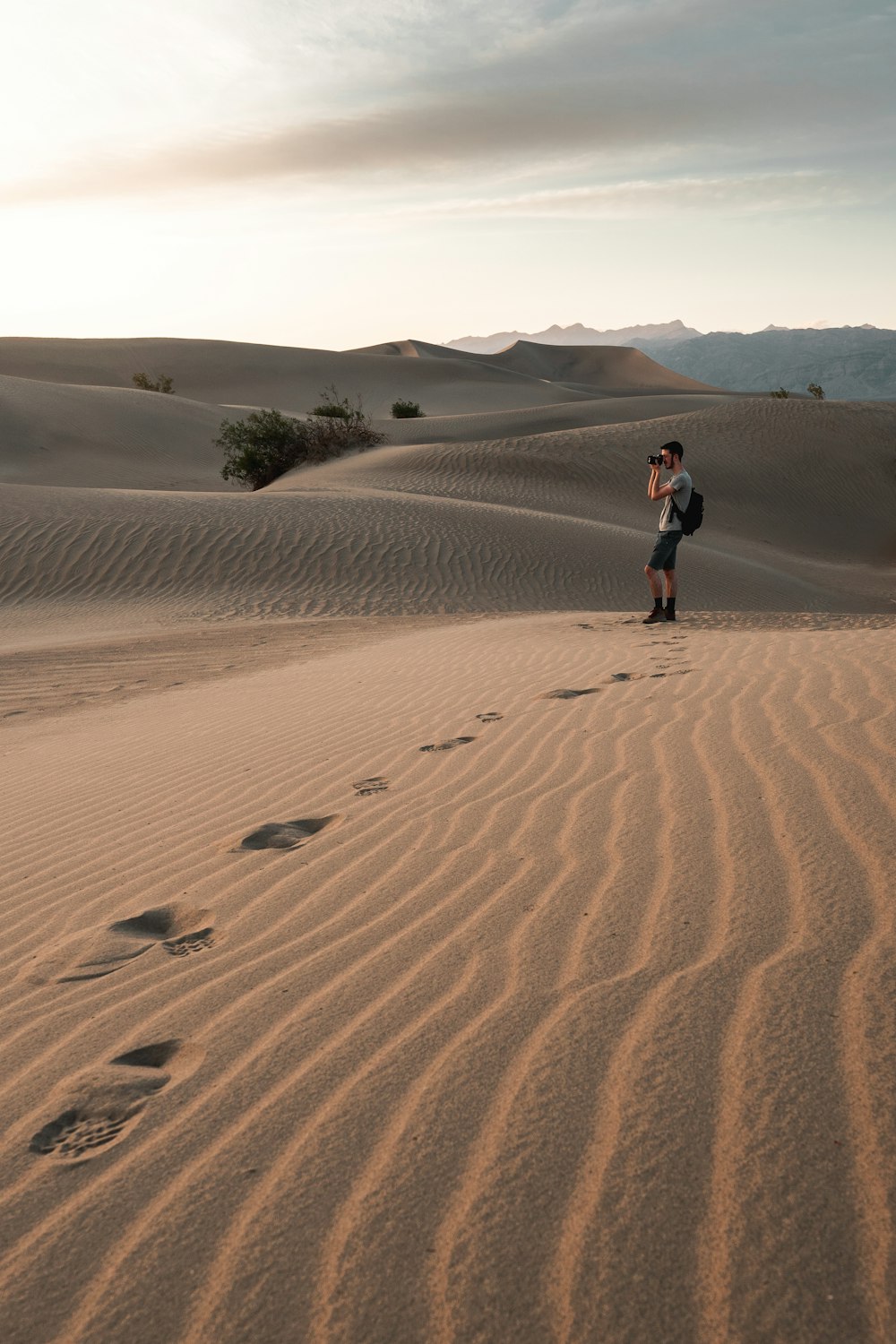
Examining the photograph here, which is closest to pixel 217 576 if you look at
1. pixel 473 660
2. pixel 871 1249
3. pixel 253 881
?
pixel 473 660

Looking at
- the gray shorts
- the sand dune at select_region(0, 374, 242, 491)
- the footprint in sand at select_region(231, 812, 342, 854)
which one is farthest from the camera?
the sand dune at select_region(0, 374, 242, 491)

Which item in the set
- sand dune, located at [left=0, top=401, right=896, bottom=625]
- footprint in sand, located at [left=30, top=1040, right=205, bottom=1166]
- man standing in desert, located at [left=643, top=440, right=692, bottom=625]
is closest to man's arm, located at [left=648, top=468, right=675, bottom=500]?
man standing in desert, located at [left=643, top=440, right=692, bottom=625]

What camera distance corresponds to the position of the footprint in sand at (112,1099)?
7.63 feet

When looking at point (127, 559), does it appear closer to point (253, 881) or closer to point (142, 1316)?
point (253, 881)

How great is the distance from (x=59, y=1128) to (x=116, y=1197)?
0.35 meters

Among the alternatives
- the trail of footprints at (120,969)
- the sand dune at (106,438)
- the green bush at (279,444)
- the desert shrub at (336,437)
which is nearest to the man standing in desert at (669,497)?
the trail of footprints at (120,969)

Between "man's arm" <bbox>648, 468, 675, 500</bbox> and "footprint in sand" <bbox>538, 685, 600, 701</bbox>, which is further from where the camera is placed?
"man's arm" <bbox>648, 468, 675, 500</bbox>

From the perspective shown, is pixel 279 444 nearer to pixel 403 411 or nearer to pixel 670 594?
pixel 403 411

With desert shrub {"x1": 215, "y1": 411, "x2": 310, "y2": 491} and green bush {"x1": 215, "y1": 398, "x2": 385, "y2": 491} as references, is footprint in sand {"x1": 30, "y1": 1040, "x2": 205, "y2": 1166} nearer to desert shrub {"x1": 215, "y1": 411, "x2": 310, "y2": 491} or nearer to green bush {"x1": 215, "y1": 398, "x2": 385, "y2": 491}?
green bush {"x1": 215, "y1": 398, "x2": 385, "y2": 491}

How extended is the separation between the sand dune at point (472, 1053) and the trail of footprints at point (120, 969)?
11 millimetres

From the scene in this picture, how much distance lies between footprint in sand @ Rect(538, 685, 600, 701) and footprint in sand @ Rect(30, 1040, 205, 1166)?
4176 mm

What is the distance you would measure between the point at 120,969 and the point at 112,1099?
792 millimetres

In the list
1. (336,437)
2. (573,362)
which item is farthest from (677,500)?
(573,362)

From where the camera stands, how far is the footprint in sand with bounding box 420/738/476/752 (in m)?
5.56
